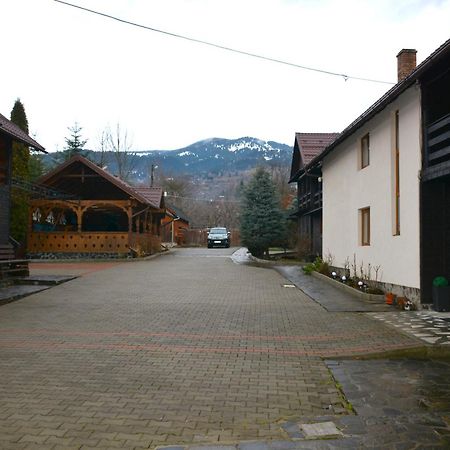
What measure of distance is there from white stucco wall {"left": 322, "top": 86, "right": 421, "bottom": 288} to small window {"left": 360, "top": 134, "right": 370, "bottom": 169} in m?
0.20

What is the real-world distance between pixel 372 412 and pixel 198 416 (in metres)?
1.66

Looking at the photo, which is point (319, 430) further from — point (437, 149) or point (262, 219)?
point (262, 219)

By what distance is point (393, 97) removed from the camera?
1066 cm

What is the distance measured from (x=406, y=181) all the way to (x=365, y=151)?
3.99m

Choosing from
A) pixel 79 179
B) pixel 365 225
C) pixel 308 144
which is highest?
pixel 308 144

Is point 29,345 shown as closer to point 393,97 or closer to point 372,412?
point 372,412

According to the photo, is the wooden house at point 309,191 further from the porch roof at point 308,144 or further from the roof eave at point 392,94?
the roof eave at point 392,94

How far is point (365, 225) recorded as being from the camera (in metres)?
14.5

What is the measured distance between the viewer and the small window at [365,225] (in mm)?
14234

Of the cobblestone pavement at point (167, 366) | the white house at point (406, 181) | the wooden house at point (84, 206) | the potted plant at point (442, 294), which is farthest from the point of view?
the wooden house at point (84, 206)

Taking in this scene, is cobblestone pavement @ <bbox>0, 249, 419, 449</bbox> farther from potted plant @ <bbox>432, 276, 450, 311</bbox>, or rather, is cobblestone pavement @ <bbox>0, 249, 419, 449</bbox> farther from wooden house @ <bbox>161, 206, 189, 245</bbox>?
wooden house @ <bbox>161, 206, 189, 245</bbox>

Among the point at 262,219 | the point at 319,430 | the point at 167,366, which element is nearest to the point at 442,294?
the point at 167,366

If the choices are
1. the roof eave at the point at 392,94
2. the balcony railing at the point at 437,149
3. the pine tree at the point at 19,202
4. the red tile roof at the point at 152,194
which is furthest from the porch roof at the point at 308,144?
the pine tree at the point at 19,202

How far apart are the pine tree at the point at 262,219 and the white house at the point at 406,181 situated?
10309 millimetres
